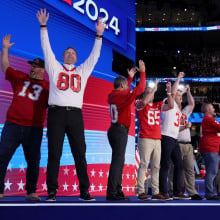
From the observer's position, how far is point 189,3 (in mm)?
26922

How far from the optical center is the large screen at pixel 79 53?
4.62 m

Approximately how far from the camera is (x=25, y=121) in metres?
3.71

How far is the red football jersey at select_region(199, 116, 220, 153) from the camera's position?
5.42m

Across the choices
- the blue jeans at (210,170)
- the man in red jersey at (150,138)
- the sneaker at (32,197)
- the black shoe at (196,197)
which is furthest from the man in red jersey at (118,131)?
the blue jeans at (210,170)

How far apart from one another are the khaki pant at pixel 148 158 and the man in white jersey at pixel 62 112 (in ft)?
3.81

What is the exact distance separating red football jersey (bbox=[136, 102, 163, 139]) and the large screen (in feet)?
4.00

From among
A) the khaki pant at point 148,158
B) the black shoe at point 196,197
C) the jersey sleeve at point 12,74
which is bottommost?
the black shoe at point 196,197

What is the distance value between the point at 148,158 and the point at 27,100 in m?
1.73

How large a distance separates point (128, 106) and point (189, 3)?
968 inches

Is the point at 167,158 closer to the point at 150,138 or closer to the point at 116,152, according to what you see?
the point at 150,138

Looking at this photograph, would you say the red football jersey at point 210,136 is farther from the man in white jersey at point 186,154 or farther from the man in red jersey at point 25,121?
the man in red jersey at point 25,121

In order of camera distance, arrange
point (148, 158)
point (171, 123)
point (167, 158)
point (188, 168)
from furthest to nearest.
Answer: point (188, 168), point (171, 123), point (167, 158), point (148, 158)
